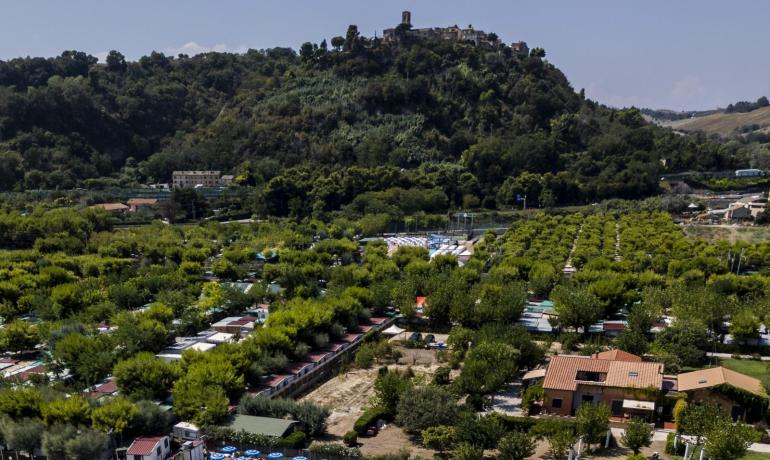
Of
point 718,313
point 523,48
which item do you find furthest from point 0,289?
point 523,48

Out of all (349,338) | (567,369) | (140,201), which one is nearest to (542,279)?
(349,338)

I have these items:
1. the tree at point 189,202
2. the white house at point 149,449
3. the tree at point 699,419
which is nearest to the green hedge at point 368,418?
the white house at point 149,449

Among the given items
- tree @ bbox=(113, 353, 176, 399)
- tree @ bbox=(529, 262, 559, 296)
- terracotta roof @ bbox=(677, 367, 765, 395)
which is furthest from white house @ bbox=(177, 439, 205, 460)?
tree @ bbox=(529, 262, 559, 296)

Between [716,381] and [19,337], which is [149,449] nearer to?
[19,337]

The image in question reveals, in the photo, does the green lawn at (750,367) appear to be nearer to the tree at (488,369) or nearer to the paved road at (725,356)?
the paved road at (725,356)

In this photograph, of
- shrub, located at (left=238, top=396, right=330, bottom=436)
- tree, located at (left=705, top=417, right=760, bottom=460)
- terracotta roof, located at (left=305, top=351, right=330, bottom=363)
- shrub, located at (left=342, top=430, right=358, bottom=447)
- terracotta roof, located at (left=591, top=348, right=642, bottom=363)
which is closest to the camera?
tree, located at (left=705, top=417, right=760, bottom=460)

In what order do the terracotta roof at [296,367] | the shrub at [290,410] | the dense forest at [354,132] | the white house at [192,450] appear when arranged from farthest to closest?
the dense forest at [354,132] < the terracotta roof at [296,367] < the shrub at [290,410] < the white house at [192,450]

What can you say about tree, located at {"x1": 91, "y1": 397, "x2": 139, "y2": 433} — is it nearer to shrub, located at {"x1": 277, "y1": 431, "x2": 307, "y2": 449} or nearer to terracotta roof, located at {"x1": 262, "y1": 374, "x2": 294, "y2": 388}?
shrub, located at {"x1": 277, "y1": 431, "x2": 307, "y2": 449}
